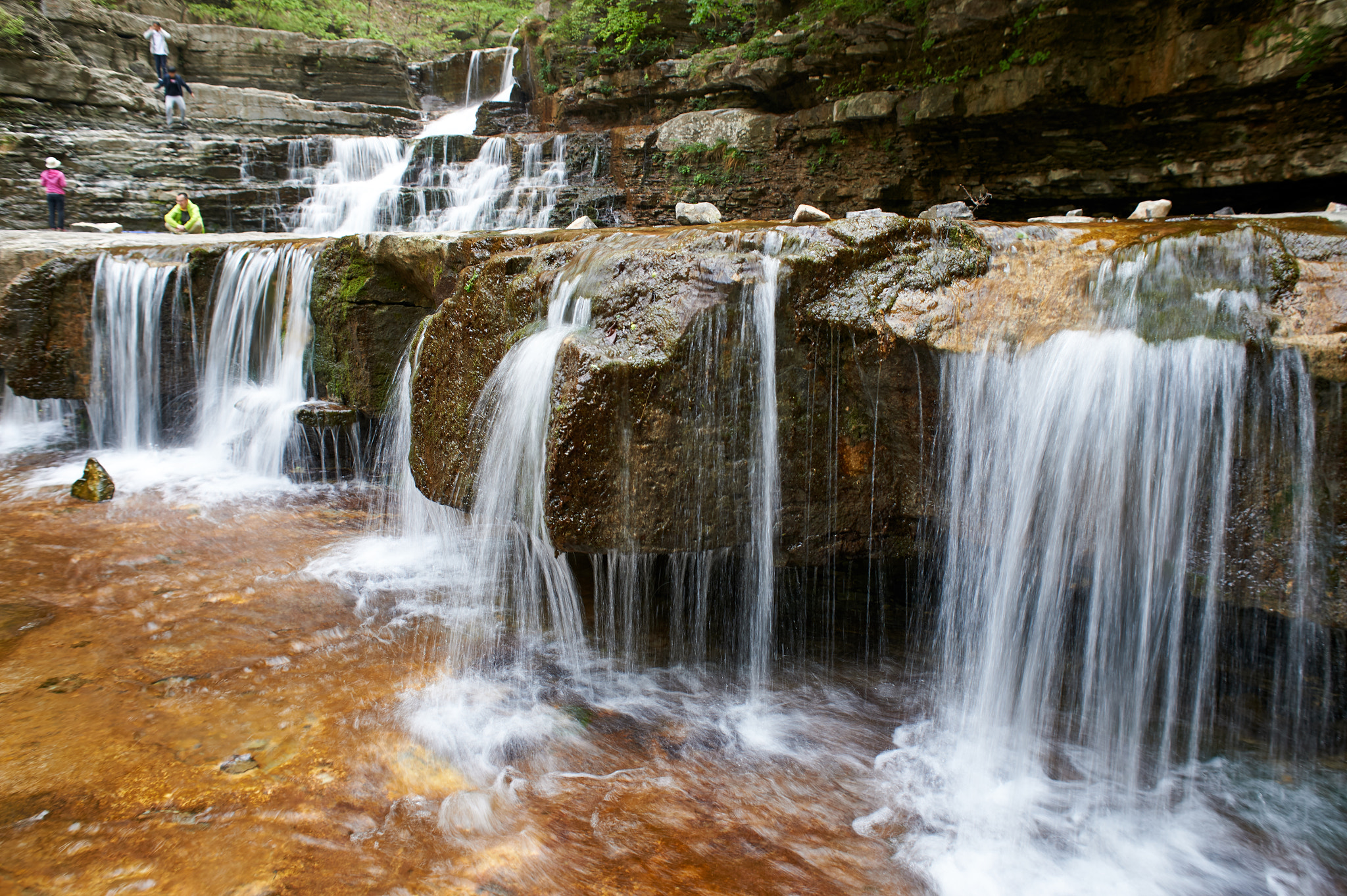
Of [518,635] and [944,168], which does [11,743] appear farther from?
[944,168]

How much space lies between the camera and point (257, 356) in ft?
24.5

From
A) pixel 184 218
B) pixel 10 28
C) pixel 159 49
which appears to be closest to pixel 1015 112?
pixel 184 218

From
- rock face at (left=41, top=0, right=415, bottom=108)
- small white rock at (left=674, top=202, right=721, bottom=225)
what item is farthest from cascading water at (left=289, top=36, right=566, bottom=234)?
rock face at (left=41, top=0, right=415, bottom=108)

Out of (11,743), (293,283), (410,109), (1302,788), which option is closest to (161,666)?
(11,743)

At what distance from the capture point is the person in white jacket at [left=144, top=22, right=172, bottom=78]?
15.0m

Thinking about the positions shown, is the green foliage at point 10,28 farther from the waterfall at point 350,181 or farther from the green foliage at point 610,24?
the green foliage at point 610,24

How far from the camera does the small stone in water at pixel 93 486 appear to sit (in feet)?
20.3

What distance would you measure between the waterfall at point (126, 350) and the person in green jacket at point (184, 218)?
12.3 feet

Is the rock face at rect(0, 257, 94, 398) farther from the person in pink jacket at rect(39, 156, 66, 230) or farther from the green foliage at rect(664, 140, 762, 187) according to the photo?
the green foliage at rect(664, 140, 762, 187)

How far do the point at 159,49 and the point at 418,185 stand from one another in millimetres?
7725

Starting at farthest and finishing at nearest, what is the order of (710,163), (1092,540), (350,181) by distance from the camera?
(350,181), (710,163), (1092,540)

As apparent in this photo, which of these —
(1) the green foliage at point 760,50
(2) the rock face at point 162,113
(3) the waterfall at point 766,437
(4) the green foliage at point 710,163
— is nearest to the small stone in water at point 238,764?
(3) the waterfall at point 766,437

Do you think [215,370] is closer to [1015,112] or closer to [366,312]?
[366,312]

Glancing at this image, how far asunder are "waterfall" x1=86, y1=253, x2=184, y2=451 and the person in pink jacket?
200 inches
